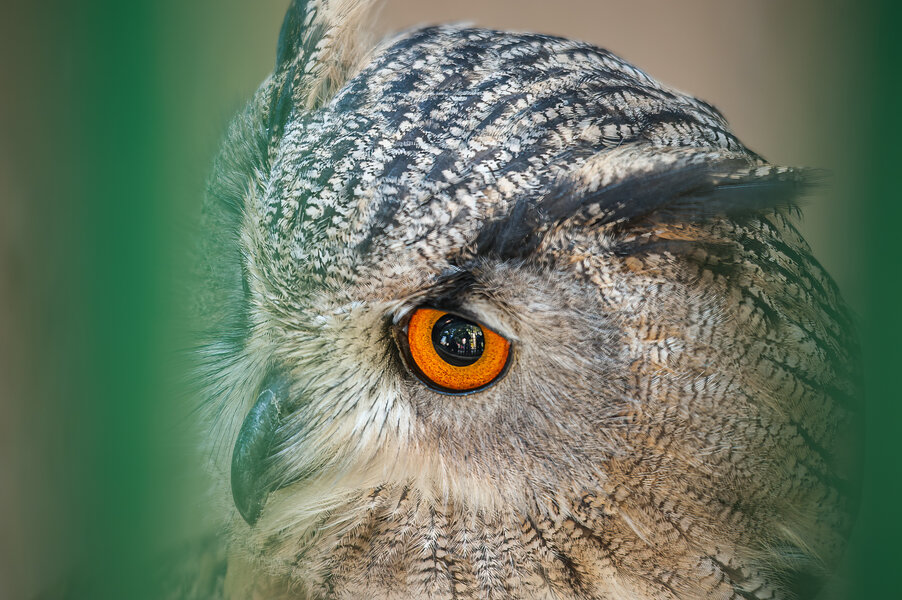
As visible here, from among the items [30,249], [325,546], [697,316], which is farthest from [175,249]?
[697,316]

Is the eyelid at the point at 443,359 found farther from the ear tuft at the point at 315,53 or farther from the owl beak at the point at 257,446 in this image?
the ear tuft at the point at 315,53

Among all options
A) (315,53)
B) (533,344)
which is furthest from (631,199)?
(315,53)

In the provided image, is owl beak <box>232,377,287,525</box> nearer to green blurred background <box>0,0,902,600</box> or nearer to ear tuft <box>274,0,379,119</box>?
green blurred background <box>0,0,902,600</box>

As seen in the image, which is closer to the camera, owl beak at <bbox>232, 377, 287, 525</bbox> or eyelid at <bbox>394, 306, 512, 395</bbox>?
eyelid at <bbox>394, 306, 512, 395</bbox>

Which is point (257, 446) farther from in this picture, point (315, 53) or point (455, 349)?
point (315, 53)

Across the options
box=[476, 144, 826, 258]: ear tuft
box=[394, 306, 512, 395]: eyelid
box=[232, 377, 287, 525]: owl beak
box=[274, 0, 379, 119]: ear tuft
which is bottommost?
box=[232, 377, 287, 525]: owl beak

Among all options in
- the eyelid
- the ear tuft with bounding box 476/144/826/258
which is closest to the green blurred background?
the ear tuft with bounding box 476/144/826/258

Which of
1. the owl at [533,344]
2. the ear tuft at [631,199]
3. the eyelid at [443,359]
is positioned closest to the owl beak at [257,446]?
the owl at [533,344]

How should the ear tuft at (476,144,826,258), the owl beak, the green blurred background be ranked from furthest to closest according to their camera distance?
1. the owl beak
2. the ear tuft at (476,144,826,258)
3. the green blurred background
